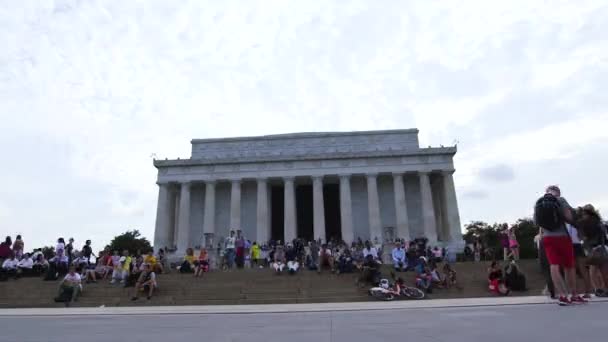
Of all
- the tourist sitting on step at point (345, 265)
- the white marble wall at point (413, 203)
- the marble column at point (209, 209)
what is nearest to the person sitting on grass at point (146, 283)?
the tourist sitting on step at point (345, 265)

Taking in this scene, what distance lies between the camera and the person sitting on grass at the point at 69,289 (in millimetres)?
17625

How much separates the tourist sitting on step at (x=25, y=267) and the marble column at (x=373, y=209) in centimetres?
2907

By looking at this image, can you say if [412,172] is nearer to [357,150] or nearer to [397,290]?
[357,150]

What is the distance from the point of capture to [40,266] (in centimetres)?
2417

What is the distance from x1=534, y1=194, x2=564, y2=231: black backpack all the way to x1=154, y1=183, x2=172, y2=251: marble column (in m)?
40.4

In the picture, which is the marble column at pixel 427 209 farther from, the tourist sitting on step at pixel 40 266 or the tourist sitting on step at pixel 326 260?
the tourist sitting on step at pixel 40 266

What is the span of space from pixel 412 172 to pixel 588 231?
3378 centimetres

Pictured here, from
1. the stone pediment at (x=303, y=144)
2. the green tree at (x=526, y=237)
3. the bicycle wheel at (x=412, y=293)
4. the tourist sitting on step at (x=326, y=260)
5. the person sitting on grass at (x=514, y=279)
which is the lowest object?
the bicycle wheel at (x=412, y=293)

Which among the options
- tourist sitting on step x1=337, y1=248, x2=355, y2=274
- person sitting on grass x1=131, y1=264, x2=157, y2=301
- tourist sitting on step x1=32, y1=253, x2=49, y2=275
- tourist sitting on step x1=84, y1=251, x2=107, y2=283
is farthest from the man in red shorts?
tourist sitting on step x1=32, y1=253, x2=49, y2=275

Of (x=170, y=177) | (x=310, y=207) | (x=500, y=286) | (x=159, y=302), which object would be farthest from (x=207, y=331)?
(x=310, y=207)

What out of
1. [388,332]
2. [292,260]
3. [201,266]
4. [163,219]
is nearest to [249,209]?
[163,219]

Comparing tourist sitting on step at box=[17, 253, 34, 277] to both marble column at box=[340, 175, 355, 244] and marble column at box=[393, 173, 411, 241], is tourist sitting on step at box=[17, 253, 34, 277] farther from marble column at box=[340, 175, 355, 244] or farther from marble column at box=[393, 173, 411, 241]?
marble column at box=[393, 173, 411, 241]

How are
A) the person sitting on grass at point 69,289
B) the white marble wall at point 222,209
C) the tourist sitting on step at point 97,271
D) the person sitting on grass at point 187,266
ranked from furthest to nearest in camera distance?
the white marble wall at point 222,209 → the person sitting on grass at point 187,266 → the tourist sitting on step at point 97,271 → the person sitting on grass at point 69,289

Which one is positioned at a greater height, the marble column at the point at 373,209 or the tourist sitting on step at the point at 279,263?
the marble column at the point at 373,209
